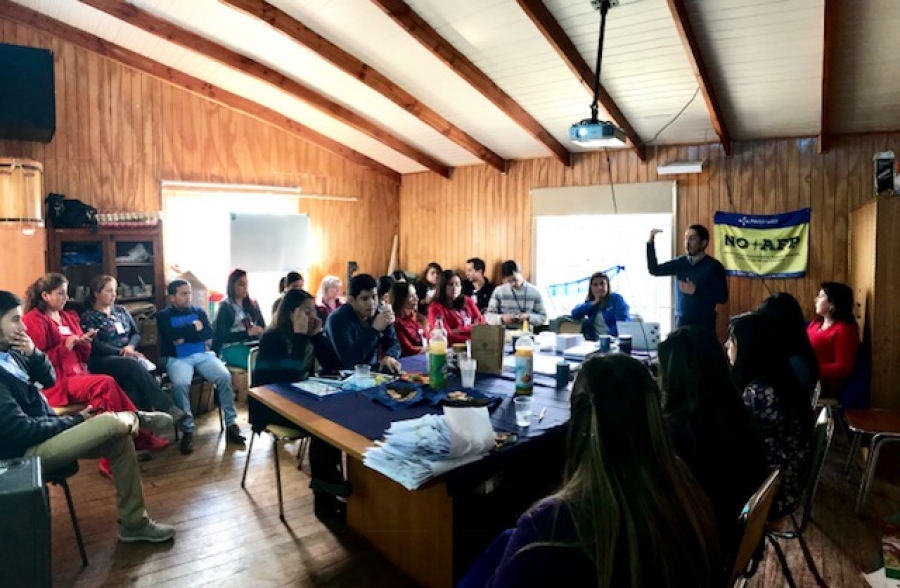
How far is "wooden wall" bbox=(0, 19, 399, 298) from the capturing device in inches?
223

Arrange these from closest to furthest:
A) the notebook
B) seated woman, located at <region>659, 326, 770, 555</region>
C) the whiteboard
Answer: seated woman, located at <region>659, 326, 770, 555</region>
the notebook
the whiteboard

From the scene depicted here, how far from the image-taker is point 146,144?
6.12 m

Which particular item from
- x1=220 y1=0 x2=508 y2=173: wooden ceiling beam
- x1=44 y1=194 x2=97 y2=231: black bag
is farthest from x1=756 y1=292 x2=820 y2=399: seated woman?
x1=44 y1=194 x2=97 y2=231: black bag

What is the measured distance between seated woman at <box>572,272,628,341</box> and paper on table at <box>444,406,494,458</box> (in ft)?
9.01

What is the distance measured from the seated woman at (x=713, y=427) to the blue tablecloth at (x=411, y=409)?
0.59 metres

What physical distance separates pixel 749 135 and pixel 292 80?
4.05 metres

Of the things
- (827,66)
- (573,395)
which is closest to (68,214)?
(573,395)

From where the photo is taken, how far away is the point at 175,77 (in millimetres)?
6184

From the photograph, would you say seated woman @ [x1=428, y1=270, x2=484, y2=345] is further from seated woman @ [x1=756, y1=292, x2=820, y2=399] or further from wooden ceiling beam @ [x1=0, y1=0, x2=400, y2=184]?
wooden ceiling beam @ [x1=0, y1=0, x2=400, y2=184]

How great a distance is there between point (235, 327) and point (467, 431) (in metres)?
3.63

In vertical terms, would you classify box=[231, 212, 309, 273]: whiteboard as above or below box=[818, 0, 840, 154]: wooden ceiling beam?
below

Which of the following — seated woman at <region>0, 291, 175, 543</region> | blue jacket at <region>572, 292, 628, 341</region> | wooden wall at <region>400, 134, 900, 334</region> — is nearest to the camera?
seated woman at <region>0, 291, 175, 543</region>

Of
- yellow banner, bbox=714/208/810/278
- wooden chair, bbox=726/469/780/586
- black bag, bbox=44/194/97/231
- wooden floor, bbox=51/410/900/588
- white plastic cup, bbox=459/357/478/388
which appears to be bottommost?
wooden floor, bbox=51/410/900/588

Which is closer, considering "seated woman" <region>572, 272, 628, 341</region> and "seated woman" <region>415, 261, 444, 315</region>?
"seated woman" <region>572, 272, 628, 341</region>
